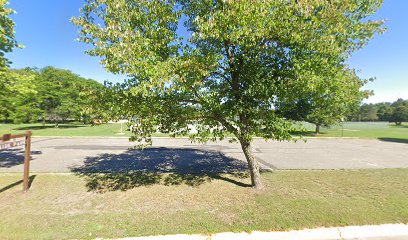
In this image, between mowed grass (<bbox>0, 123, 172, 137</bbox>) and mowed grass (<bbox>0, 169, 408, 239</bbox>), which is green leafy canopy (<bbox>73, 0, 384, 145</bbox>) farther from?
mowed grass (<bbox>0, 123, 172, 137</bbox>)

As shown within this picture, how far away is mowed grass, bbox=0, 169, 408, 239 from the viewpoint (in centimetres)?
414

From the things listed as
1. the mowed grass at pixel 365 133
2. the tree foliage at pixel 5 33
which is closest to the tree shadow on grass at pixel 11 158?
the tree foliage at pixel 5 33

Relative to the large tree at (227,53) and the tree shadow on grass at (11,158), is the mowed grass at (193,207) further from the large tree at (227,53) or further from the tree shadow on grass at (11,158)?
the tree shadow on grass at (11,158)

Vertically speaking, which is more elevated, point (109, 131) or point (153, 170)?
point (109, 131)

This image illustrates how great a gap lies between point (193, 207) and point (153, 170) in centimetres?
397

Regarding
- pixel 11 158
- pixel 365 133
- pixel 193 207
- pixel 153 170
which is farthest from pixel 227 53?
pixel 365 133

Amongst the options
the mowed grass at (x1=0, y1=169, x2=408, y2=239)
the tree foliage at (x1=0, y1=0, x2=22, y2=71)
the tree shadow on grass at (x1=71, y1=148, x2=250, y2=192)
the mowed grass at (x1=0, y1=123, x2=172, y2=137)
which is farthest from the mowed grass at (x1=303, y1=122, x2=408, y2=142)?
the mowed grass at (x1=0, y1=123, x2=172, y2=137)

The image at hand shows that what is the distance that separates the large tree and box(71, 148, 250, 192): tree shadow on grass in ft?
7.77

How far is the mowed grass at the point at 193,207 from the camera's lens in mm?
4141

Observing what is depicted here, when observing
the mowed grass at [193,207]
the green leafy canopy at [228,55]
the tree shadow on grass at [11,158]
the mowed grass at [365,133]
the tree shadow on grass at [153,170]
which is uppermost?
the green leafy canopy at [228,55]

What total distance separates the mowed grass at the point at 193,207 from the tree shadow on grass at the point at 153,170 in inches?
15.9

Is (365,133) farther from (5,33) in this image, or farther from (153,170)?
(5,33)

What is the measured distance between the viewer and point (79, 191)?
20.2 ft

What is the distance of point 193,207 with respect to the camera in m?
5.10
